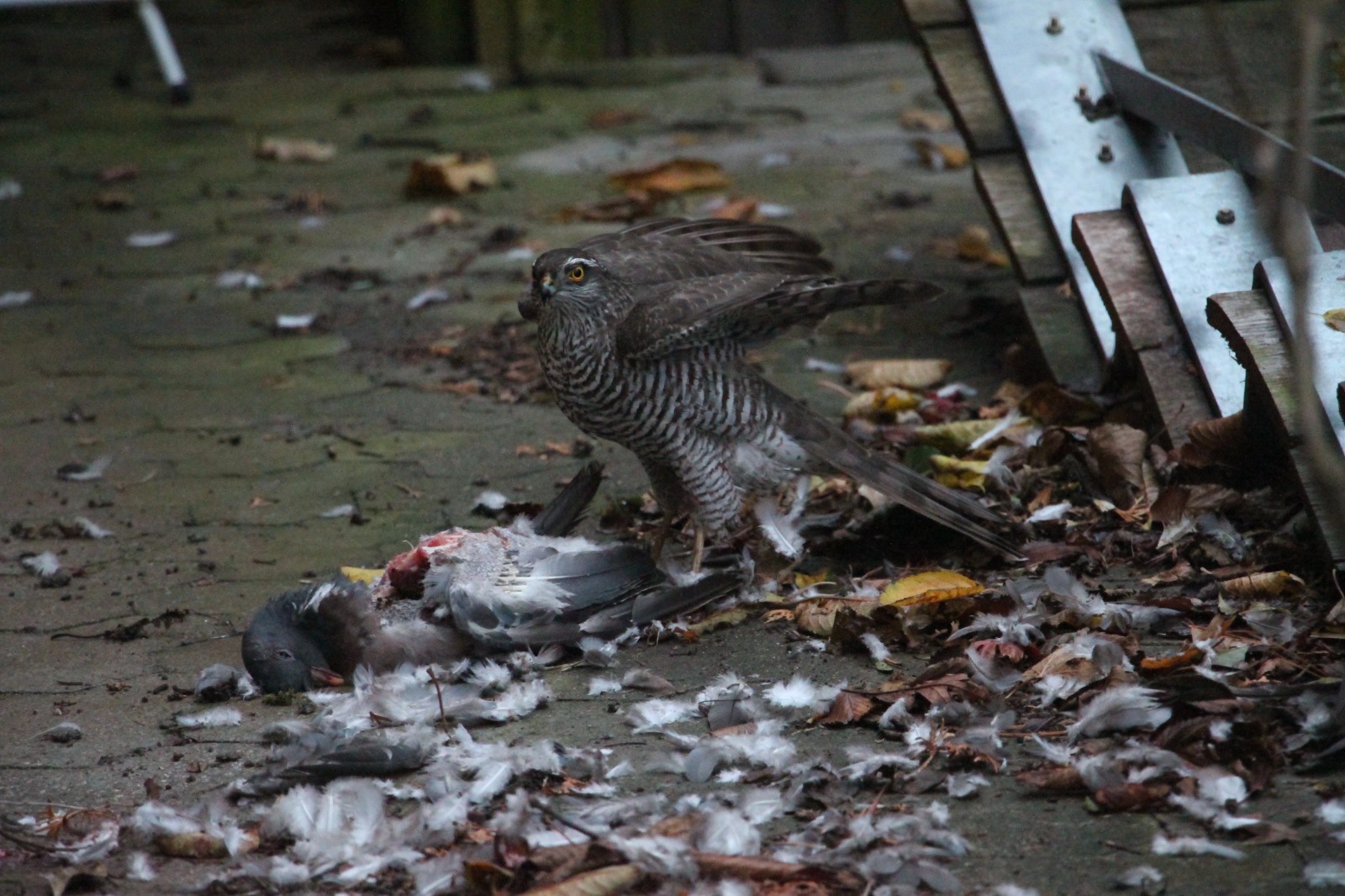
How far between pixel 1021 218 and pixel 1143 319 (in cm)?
91

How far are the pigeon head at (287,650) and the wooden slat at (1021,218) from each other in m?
2.70

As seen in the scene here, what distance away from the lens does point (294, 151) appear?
8.45 metres

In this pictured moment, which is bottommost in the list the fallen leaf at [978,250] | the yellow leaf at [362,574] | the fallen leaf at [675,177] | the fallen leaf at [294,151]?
the yellow leaf at [362,574]

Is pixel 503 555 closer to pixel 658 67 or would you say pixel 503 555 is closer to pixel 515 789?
pixel 515 789

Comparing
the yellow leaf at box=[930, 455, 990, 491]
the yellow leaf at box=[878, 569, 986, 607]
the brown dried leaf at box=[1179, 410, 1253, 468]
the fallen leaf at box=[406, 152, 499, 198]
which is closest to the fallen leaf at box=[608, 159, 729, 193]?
the fallen leaf at box=[406, 152, 499, 198]

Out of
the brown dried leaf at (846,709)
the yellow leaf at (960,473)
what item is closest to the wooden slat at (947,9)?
the yellow leaf at (960,473)

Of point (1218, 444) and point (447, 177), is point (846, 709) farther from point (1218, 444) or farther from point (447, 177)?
point (447, 177)

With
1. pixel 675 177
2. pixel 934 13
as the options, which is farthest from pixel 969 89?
pixel 675 177

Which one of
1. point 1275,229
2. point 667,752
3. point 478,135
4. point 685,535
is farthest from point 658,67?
point 1275,229

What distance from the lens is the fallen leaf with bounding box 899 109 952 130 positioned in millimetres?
8500

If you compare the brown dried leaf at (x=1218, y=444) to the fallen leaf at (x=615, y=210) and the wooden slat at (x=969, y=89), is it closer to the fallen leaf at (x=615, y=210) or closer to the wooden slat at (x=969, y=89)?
the wooden slat at (x=969, y=89)

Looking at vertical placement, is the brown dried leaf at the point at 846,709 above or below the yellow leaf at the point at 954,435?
below

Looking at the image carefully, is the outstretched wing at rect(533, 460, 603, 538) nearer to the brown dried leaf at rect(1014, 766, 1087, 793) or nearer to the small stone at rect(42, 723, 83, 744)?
the small stone at rect(42, 723, 83, 744)

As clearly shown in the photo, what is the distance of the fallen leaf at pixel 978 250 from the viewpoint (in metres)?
6.40
